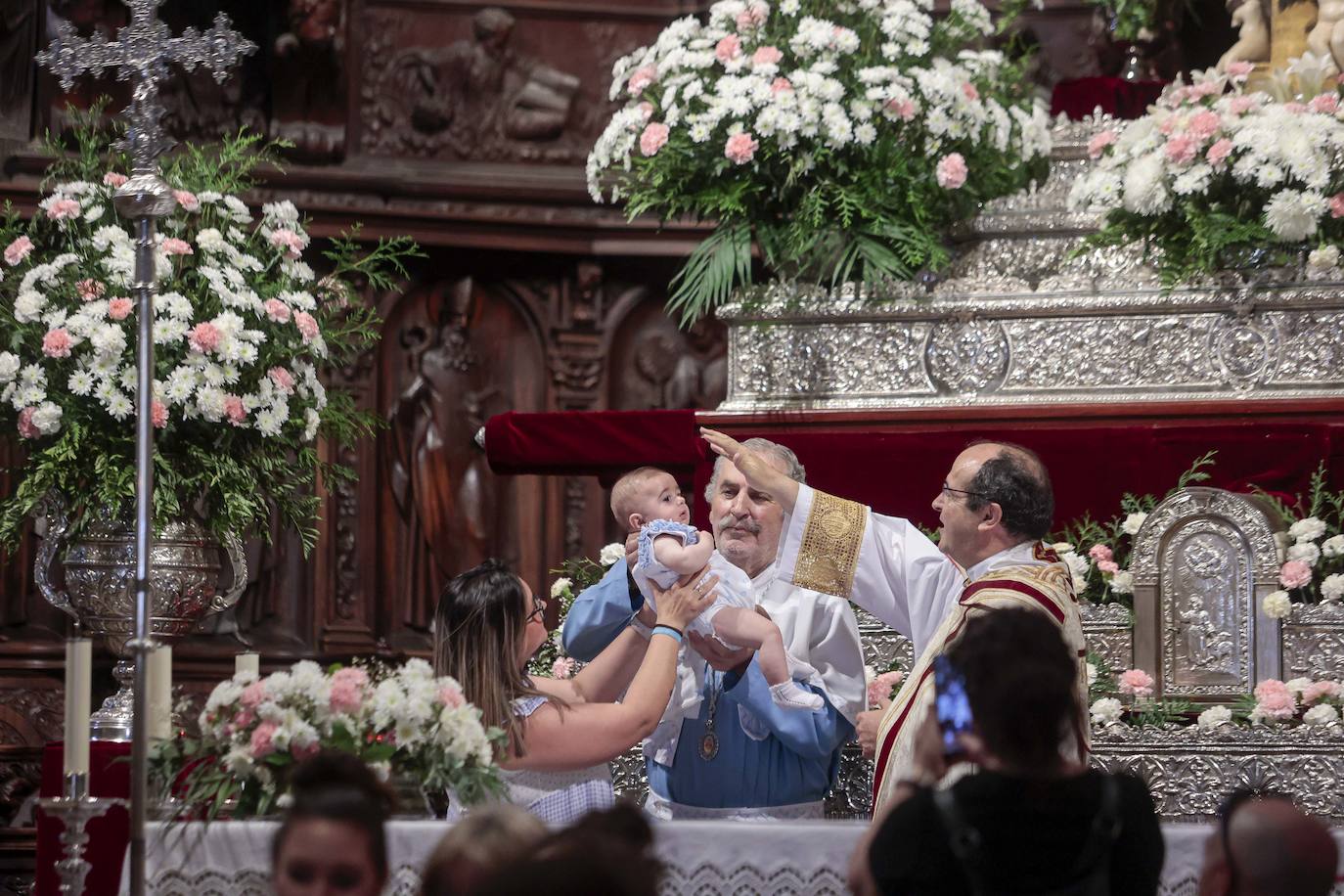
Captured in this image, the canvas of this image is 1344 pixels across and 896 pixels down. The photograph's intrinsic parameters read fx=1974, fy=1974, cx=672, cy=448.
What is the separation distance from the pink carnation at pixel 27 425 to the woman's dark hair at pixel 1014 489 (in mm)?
2790

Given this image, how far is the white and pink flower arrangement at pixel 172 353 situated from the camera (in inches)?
222

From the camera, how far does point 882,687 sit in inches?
210

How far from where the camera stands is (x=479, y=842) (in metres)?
2.68

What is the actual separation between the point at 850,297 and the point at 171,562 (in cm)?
221

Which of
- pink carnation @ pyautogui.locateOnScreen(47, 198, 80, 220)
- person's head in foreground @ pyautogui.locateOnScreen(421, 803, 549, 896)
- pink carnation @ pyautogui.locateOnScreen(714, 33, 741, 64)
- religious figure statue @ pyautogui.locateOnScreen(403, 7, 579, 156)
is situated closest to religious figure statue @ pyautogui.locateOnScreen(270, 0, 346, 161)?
religious figure statue @ pyautogui.locateOnScreen(403, 7, 579, 156)

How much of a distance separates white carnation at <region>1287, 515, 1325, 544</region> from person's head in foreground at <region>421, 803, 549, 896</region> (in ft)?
10.4

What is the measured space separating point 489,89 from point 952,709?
642 centimetres

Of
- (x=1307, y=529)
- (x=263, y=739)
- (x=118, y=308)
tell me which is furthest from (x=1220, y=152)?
(x=263, y=739)

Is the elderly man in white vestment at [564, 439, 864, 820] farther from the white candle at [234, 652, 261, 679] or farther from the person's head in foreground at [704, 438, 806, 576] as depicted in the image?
the white candle at [234, 652, 261, 679]

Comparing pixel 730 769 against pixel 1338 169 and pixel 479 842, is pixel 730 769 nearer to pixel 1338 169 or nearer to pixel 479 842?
pixel 479 842

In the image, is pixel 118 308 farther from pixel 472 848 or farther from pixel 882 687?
pixel 472 848

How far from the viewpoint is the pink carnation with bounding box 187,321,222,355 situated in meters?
5.64

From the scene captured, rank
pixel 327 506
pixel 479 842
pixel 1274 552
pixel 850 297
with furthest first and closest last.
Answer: pixel 327 506
pixel 850 297
pixel 1274 552
pixel 479 842

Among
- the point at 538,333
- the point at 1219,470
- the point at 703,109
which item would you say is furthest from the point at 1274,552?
the point at 538,333
